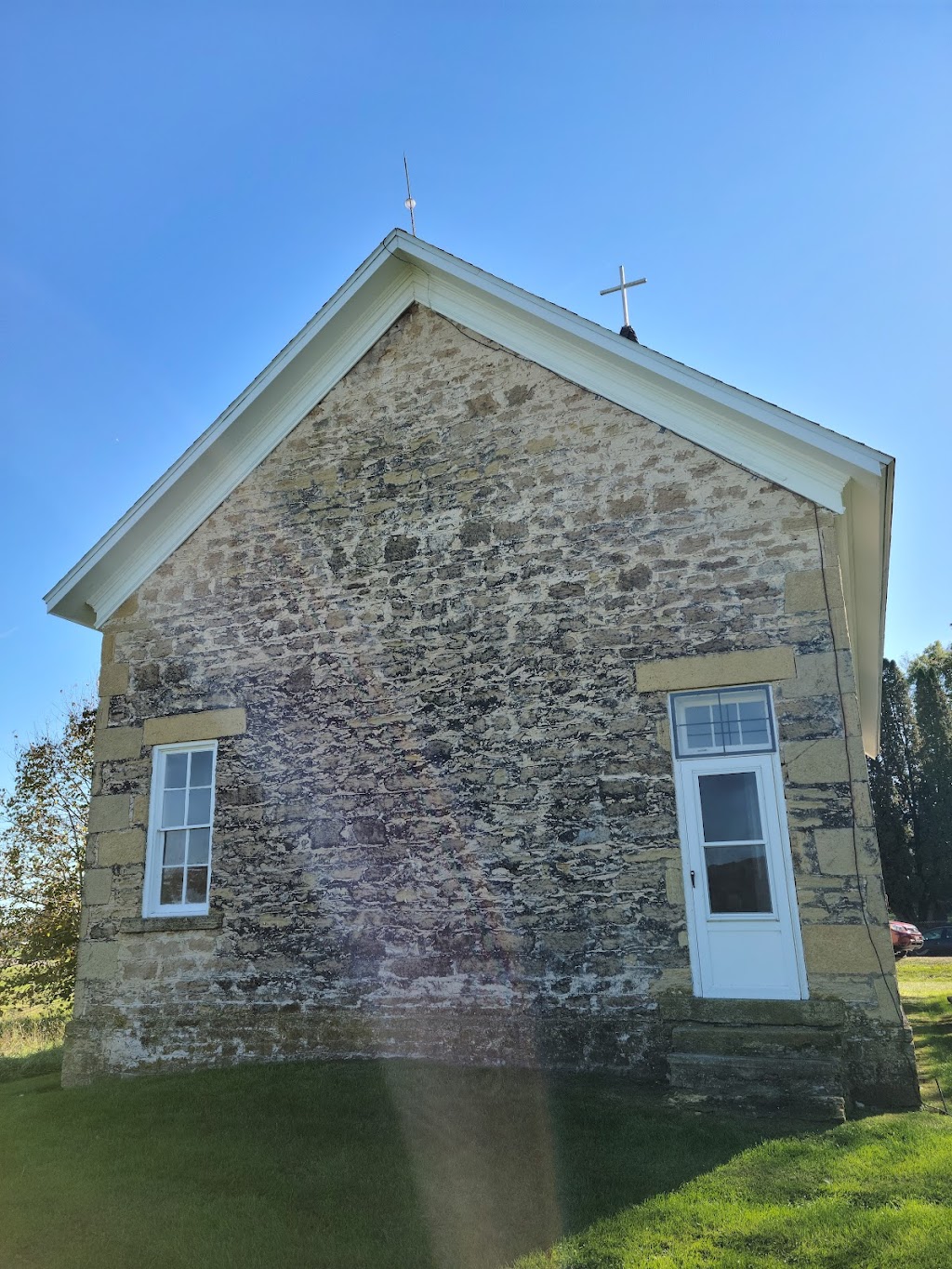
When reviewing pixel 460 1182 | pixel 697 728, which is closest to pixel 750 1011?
pixel 697 728

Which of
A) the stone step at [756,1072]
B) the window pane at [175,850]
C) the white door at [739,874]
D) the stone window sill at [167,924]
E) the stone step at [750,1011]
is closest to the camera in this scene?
the stone step at [756,1072]

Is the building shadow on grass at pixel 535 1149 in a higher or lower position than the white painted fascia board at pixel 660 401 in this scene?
lower

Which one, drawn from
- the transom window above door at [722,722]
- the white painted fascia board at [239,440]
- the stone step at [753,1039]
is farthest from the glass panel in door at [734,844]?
the white painted fascia board at [239,440]

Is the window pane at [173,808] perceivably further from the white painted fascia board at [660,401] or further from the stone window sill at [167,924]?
the white painted fascia board at [660,401]

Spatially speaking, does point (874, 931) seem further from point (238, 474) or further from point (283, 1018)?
point (238, 474)

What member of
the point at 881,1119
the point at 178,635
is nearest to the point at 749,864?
the point at 881,1119

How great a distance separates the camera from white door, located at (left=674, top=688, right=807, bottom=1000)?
657 centimetres

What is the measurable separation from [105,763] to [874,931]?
22.2 ft

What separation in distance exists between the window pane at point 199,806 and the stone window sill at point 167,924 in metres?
0.86

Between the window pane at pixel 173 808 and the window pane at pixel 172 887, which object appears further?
the window pane at pixel 173 808

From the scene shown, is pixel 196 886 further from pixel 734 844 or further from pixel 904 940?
pixel 904 940

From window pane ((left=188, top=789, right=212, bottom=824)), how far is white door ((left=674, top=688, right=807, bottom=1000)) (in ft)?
14.0

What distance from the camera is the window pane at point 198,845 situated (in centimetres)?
837

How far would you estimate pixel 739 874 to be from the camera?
6.80 meters
